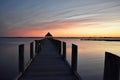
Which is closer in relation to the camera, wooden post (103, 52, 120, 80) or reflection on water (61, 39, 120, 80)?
wooden post (103, 52, 120, 80)

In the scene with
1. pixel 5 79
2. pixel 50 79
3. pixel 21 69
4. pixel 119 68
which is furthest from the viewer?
pixel 5 79

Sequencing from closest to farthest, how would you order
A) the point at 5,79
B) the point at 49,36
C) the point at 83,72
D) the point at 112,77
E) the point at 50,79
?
the point at 112,77
the point at 50,79
the point at 5,79
the point at 83,72
the point at 49,36

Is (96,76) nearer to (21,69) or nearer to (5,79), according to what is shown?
(5,79)

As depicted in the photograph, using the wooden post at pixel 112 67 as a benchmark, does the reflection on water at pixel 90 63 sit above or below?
below

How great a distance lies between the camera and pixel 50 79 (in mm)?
6781

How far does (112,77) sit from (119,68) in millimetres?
312

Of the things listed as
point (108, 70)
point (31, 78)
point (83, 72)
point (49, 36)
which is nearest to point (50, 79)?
point (31, 78)

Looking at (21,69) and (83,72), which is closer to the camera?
(21,69)

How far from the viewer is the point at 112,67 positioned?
10.3 ft

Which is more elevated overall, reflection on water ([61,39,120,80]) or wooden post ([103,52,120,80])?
wooden post ([103,52,120,80])

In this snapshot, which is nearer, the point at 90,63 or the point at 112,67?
the point at 112,67

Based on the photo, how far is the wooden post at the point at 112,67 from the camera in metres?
3.00

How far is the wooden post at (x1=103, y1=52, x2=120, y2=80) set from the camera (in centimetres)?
300

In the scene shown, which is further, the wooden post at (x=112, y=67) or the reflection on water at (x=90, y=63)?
the reflection on water at (x=90, y=63)
